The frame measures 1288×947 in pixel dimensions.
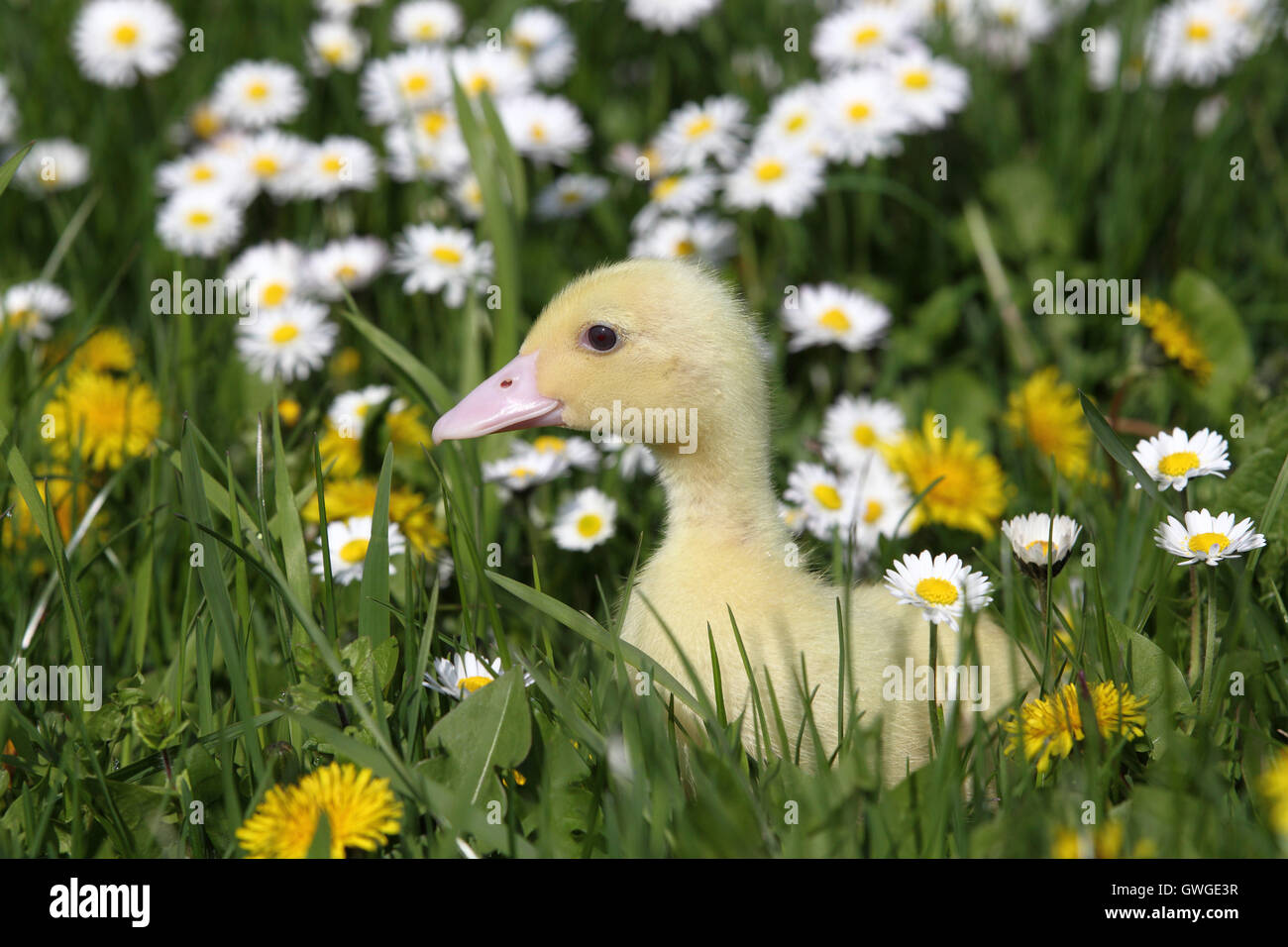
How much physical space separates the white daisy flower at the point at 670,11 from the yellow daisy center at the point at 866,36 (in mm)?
554

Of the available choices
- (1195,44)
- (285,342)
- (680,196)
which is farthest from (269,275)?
(1195,44)

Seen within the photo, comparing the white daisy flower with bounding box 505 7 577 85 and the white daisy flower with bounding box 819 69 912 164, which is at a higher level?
the white daisy flower with bounding box 505 7 577 85

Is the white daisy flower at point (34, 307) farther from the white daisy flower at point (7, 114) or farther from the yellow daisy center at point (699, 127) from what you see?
the yellow daisy center at point (699, 127)

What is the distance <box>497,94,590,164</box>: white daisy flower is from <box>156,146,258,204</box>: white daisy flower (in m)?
0.87

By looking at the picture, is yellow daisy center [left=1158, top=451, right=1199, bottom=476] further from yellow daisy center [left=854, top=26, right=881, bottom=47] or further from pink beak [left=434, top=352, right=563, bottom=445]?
yellow daisy center [left=854, top=26, right=881, bottom=47]

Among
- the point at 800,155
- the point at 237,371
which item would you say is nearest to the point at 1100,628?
the point at 800,155

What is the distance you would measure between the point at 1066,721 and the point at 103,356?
2.78 metres

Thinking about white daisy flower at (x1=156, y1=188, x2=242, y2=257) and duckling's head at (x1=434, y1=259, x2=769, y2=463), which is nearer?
duckling's head at (x1=434, y1=259, x2=769, y2=463)

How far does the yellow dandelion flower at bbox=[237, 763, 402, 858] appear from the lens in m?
1.84

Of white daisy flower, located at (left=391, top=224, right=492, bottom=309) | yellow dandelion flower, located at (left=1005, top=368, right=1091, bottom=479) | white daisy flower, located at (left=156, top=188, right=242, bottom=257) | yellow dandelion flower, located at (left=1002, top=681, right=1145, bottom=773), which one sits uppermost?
white daisy flower, located at (left=156, top=188, right=242, bottom=257)

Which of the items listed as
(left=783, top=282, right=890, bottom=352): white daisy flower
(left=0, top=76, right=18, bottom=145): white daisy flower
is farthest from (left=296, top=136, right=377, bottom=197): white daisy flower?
(left=783, top=282, right=890, bottom=352): white daisy flower

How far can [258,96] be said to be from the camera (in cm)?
466

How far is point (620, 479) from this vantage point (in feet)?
11.0

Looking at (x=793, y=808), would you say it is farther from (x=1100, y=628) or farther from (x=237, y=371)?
(x=237, y=371)
